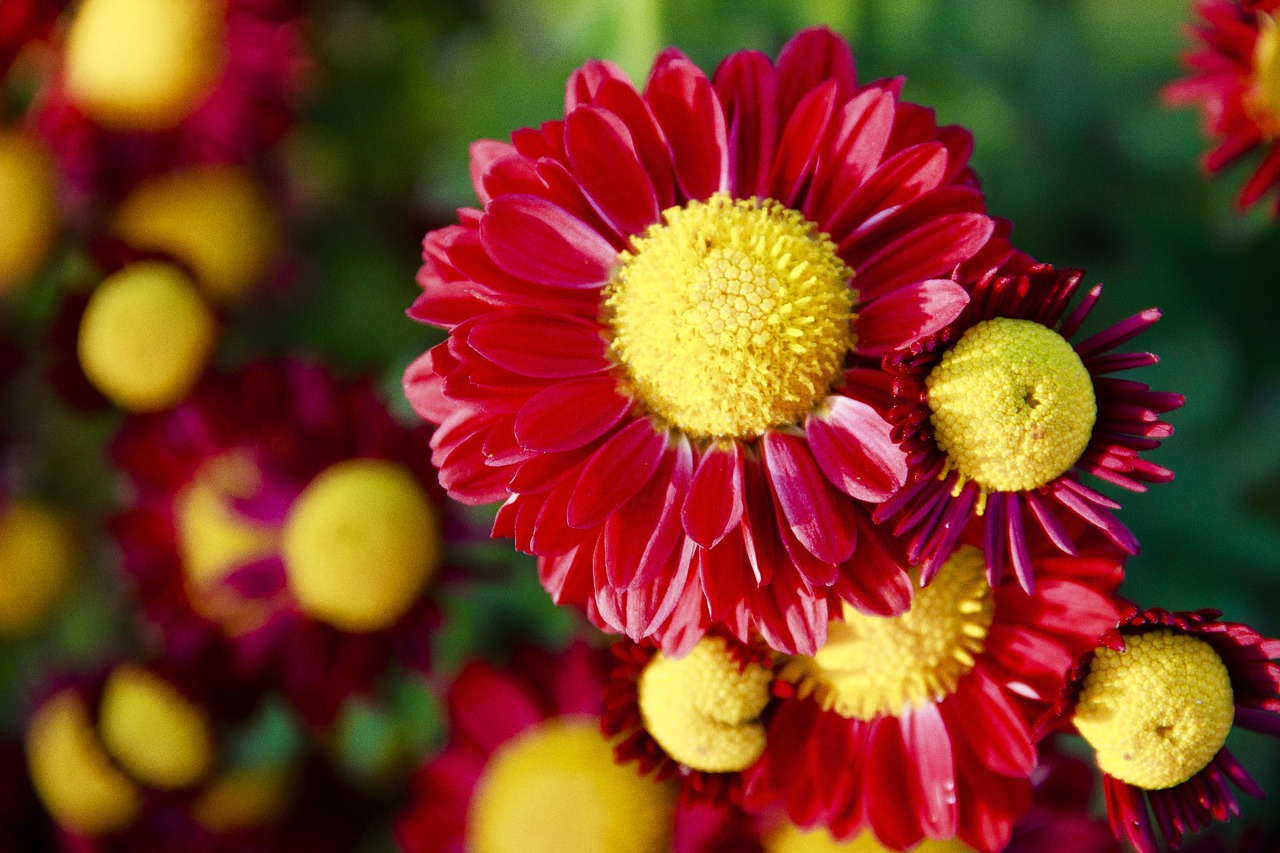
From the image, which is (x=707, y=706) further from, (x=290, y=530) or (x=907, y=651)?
(x=290, y=530)

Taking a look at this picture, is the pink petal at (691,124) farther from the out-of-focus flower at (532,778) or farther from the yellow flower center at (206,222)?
the yellow flower center at (206,222)

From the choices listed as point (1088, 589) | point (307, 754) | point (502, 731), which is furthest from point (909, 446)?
point (307, 754)

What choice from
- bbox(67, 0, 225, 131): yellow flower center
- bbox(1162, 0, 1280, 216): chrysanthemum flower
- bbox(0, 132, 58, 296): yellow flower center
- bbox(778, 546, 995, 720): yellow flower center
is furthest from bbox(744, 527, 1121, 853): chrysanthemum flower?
bbox(0, 132, 58, 296): yellow flower center

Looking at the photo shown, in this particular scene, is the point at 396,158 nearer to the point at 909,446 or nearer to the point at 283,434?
the point at 283,434

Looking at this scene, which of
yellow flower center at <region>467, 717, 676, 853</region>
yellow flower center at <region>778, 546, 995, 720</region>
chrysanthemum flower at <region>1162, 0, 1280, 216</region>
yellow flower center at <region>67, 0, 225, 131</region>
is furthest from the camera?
yellow flower center at <region>67, 0, 225, 131</region>

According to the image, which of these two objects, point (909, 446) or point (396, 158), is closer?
point (909, 446)

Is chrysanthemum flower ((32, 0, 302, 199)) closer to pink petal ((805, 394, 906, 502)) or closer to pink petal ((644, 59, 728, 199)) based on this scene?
pink petal ((644, 59, 728, 199))
